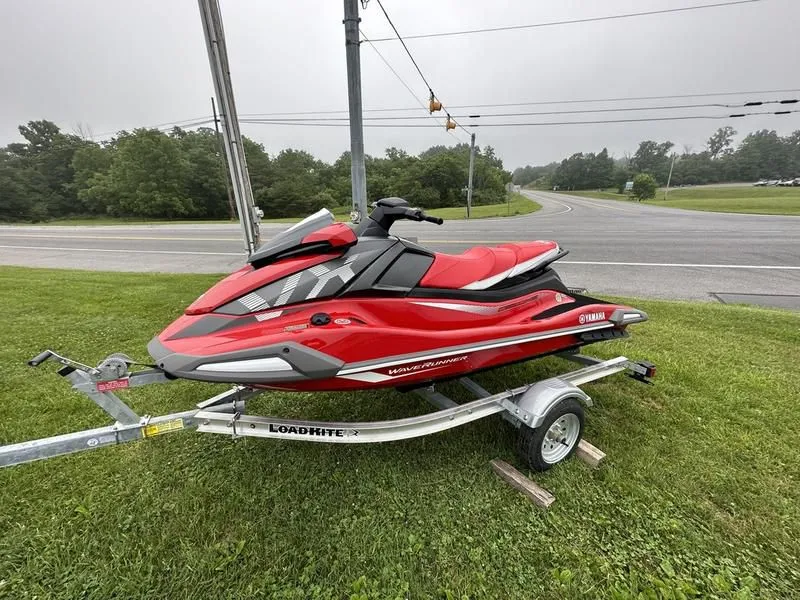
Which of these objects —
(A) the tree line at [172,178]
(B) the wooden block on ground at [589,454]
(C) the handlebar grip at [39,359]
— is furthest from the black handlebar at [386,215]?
(A) the tree line at [172,178]

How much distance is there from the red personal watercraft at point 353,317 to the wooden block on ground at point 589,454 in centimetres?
72

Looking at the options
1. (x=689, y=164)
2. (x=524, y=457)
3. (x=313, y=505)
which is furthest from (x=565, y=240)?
(x=689, y=164)

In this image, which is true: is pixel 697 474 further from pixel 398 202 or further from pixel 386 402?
pixel 398 202

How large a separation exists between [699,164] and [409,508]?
11485cm

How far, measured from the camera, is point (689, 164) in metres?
87.4

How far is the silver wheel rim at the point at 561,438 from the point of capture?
7.98ft

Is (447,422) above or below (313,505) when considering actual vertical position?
above

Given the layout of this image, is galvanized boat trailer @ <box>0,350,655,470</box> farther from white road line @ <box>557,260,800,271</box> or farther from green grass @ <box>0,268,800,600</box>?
white road line @ <box>557,260,800,271</box>

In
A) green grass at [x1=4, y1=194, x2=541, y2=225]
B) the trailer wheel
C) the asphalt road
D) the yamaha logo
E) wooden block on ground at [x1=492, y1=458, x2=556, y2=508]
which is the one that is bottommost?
green grass at [x1=4, y1=194, x2=541, y2=225]

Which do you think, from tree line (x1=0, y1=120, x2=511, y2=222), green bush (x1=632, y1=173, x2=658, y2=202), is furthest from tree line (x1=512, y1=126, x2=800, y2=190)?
tree line (x1=0, y1=120, x2=511, y2=222)

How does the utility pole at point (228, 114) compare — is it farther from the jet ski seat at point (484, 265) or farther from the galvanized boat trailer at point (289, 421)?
the jet ski seat at point (484, 265)

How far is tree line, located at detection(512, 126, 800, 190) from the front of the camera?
79875 millimetres

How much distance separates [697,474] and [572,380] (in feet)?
2.83

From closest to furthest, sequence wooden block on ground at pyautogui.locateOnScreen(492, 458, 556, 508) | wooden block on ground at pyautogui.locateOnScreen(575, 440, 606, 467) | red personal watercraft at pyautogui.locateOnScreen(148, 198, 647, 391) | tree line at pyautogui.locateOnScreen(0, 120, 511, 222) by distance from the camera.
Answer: red personal watercraft at pyautogui.locateOnScreen(148, 198, 647, 391) → wooden block on ground at pyautogui.locateOnScreen(492, 458, 556, 508) → wooden block on ground at pyautogui.locateOnScreen(575, 440, 606, 467) → tree line at pyautogui.locateOnScreen(0, 120, 511, 222)
